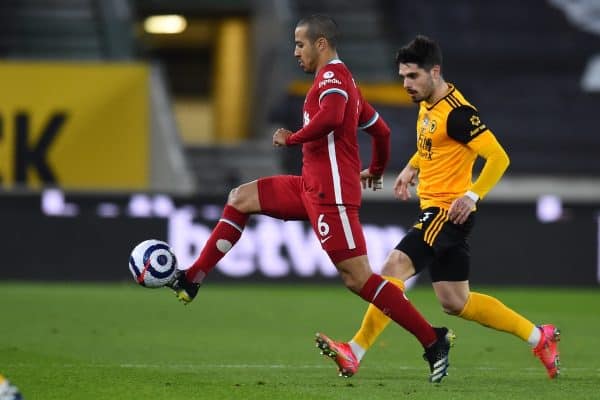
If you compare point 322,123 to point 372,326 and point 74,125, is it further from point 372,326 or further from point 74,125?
point 74,125

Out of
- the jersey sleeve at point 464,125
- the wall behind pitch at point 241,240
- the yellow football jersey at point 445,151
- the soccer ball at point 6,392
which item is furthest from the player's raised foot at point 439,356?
the wall behind pitch at point 241,240

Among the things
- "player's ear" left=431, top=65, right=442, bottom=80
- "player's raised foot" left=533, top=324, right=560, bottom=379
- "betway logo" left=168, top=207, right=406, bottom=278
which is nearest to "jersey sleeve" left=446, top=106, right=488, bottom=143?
"player's ear" left=431, top=65, right=442, bottom=80

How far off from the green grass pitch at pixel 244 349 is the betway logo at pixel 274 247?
0.61 metres

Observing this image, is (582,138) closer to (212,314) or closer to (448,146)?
(212,314)

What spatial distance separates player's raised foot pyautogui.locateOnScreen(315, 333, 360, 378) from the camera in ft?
26.1

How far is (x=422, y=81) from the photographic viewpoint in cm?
822

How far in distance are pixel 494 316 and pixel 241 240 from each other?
27.8 feet

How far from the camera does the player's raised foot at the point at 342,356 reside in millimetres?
7957

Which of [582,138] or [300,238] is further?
[582,138]

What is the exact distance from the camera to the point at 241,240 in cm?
1669

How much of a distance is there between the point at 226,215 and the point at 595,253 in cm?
985

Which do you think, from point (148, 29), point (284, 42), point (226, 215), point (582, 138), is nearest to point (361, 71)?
point (284, 42)

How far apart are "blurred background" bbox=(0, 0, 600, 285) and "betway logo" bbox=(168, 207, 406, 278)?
0.06ft

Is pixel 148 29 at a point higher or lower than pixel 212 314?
higher
